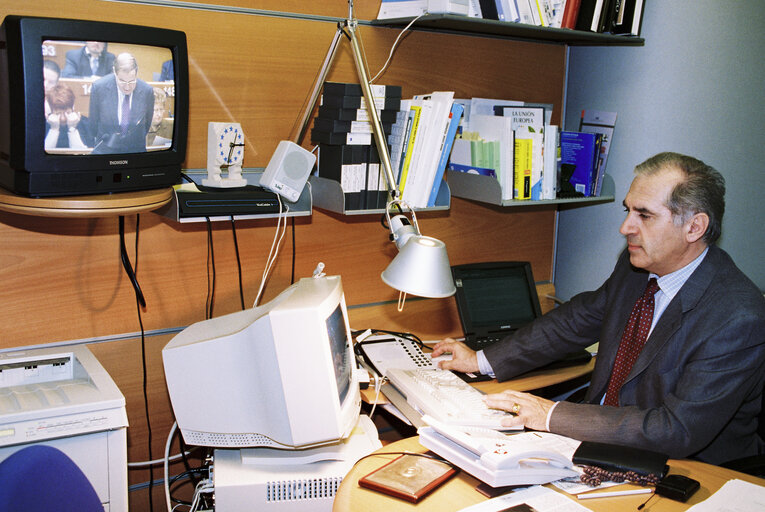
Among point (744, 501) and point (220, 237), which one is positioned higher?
point (220, 237)

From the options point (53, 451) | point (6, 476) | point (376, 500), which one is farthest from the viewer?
point (376, 500)

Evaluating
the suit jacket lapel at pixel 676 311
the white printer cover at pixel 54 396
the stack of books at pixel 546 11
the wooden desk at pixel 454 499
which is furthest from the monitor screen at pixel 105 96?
the suit jacket lapel at pixel 676 311

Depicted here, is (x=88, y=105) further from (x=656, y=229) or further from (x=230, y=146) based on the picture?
(x=656, y=229)

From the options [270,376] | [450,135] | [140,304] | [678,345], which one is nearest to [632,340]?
[678,345]

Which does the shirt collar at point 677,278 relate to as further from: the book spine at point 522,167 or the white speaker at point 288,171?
the white speaker at point 288,171

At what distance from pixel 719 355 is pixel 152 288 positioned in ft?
5.38

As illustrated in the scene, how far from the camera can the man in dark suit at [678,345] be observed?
1807mm

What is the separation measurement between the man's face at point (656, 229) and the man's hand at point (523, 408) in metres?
0.54

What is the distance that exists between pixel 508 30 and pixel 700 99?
31.2 inches

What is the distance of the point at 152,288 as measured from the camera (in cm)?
212

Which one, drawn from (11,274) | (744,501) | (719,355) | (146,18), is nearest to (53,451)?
(11,274)

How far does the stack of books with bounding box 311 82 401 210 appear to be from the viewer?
7.05 ft

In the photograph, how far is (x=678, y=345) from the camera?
193 cm

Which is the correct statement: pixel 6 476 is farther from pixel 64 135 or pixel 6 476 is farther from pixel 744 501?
pixel 744 501
